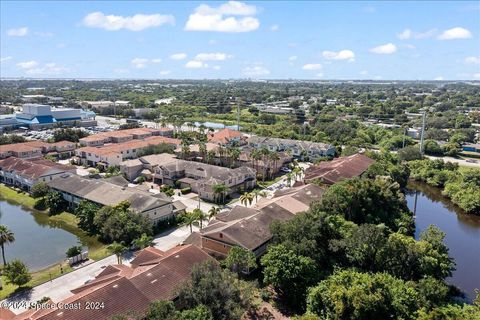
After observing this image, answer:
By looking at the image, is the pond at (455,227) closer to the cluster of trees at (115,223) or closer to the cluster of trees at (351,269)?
the cluster of trees at (351,269)

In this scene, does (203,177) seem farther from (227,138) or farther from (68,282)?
(227,138)

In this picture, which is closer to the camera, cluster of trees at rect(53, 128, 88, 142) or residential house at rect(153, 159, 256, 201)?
residential house at rect(153, 159, 256, 201)

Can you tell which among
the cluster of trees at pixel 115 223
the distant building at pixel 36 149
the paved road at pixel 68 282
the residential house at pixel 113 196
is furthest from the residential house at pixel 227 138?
the paved road at pixel 68 282

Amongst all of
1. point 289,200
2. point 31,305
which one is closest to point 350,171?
point 289,200

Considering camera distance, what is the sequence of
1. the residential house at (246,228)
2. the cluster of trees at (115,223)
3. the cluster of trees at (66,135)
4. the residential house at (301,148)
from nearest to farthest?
1. the residential house at (246,228)
2. the cluster of trees at (115,223)
3. the residential house at (301,148)
4. the cluster of trees at (66,135)

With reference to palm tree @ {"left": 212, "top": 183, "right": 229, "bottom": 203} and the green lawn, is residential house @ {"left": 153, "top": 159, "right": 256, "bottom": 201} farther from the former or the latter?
the green lawn

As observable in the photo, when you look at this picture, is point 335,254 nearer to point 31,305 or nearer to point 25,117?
point 31,305

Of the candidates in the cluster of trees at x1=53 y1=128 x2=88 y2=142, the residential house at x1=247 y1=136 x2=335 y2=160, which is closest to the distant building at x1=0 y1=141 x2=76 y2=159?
the cluster of trees at x1=53 y1=128 x2=88 y2=142

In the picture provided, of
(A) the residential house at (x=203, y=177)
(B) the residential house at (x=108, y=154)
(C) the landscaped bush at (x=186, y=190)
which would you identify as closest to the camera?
(A) the residential house at (x=203, y=177)
